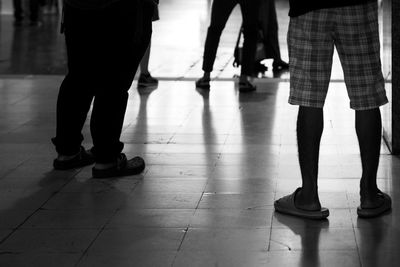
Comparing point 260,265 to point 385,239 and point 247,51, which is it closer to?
point 385,239

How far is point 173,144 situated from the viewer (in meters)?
7.15

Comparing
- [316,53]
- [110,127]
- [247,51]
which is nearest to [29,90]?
[247,51]

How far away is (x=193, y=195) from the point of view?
5609 millimetres

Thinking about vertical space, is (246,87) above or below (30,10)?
above

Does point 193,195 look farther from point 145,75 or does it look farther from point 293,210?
point 145,75

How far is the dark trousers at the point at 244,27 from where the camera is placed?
32.0 ft

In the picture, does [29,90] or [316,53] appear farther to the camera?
[29,90]

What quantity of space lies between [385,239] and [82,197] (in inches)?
71.0

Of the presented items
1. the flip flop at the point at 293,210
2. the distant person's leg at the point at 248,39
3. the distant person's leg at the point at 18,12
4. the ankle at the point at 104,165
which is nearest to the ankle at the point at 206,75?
the distant person's leg at the point at 248,39

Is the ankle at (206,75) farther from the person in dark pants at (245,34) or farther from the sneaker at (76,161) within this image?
the sneaker at (76,161)

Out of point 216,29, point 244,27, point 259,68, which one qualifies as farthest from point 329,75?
point 259,68

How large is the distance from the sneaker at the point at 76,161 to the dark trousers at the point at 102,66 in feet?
0.19

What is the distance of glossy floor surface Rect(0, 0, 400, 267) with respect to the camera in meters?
4.50

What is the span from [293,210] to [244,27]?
16.3ft
